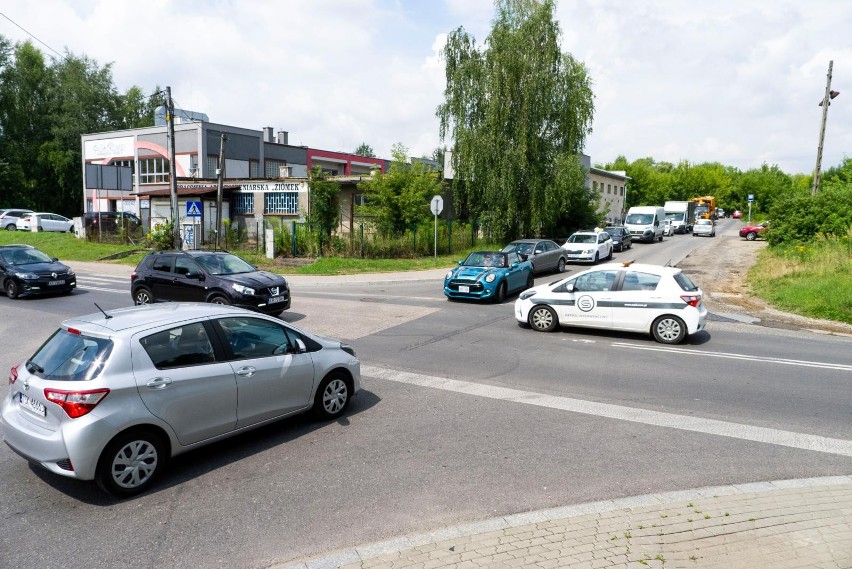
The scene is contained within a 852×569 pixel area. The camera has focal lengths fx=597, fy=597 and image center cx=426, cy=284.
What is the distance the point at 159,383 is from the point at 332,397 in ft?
7.12

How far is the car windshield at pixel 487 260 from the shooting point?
57.1 ft

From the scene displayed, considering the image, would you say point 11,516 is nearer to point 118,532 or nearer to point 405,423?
point 118,532

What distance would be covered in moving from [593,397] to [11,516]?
248 inches

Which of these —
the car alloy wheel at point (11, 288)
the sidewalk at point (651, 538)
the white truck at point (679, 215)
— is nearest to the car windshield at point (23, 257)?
the car alloy wheel at point (11, 288)

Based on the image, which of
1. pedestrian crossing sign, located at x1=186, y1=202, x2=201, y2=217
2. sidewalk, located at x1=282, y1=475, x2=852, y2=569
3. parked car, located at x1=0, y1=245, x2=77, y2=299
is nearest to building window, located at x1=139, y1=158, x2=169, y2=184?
pedestrian crossing sign, located at x1=186, y1=202, x2=201, y2=217

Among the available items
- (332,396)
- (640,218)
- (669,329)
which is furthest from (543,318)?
(640,218)

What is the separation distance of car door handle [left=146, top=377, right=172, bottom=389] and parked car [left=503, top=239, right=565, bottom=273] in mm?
18725

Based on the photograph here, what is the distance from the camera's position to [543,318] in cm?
1243

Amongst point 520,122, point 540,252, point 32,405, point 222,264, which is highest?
point 520,122

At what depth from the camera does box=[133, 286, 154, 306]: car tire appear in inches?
580

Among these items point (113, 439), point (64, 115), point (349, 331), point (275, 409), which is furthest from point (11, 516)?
point (64, 115)

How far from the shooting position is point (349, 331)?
484 inches

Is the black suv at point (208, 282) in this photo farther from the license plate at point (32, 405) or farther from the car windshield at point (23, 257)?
the license plate at point (32, 405)

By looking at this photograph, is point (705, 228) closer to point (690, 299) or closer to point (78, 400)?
point (690, 299)
